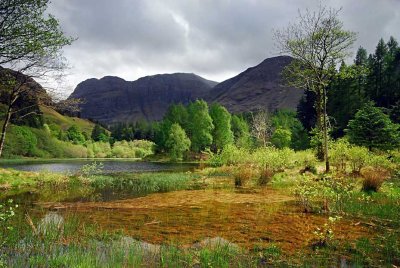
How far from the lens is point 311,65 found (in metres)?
29.1

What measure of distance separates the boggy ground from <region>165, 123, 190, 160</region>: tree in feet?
207

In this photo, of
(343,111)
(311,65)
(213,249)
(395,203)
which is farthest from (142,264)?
(343,111)

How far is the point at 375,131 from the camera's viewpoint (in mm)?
41438

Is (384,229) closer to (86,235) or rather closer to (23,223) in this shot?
(86,235)

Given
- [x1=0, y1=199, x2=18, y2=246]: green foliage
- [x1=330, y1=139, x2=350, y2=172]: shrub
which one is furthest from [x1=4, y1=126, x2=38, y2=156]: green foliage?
[x1=0, y1=199, x2=18, y2=246]: green foliage

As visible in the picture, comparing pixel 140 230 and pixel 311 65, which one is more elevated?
pixel 311 65

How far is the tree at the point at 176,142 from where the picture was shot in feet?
269

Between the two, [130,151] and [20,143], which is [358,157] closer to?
[130,151]

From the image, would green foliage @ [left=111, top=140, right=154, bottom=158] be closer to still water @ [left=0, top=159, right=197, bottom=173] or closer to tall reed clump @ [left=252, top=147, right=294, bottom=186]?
still water @ [left=0, top=159, right=197, bottom=173]

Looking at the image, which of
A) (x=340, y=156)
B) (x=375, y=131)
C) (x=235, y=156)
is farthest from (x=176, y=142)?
(x=340, y=156)

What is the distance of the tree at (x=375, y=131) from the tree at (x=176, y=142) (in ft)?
152

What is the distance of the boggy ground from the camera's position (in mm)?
10242

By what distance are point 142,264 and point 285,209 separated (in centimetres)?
962

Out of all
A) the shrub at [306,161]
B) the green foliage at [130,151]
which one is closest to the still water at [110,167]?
the shrub at [306,161]
